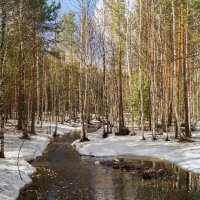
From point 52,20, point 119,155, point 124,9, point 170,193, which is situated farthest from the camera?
point 52,20

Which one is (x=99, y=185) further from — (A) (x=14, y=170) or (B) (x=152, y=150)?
(B) (x=152, y=150)

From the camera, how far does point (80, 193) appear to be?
1256 centimetres

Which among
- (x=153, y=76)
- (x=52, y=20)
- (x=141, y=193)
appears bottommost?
(x=141, y=193)

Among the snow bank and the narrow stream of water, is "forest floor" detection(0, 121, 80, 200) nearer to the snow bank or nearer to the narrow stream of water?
the narrow stream of water

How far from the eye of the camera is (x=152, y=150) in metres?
22.2

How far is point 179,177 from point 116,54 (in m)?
24.2

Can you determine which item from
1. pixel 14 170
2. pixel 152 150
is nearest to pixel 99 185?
pixel 14 170

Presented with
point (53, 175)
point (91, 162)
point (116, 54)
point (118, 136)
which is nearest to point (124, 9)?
point (116, 54)

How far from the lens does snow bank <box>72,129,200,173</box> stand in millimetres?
18219

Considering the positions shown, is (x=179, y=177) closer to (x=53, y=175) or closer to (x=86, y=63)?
(x=53, y=175)

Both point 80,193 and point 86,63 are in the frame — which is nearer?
point 80,193

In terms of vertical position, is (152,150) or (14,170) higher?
(14,170)

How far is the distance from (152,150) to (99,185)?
9025 millimetres

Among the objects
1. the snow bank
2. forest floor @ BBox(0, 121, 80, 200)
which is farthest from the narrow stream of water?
the snow bank
